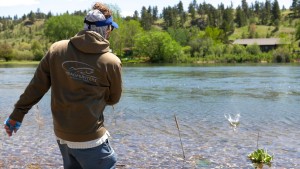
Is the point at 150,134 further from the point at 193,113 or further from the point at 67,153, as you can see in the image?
the point at 67,153

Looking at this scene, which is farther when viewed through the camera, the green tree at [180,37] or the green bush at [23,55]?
the green tree at [180,37]

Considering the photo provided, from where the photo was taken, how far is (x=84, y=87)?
4438mm

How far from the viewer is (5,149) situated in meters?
11.7

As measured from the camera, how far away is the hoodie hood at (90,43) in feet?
14.3

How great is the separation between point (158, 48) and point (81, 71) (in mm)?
124907

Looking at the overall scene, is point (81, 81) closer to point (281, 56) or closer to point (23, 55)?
point (281, 56)

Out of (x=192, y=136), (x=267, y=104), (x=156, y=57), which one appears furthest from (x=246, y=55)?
(x=192, y=136)

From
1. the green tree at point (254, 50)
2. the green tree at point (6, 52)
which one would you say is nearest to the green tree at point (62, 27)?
the green tree at point (6, 52)

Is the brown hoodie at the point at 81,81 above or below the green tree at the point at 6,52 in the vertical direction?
above

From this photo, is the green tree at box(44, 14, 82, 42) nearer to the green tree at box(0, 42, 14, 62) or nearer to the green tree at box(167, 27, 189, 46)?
the green tree at box(0, 42, 14, 62)

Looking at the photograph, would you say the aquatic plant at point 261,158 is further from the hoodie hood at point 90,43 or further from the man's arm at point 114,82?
the hoodie hood at point 90,43

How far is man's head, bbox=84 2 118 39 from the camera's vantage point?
462 centimetres

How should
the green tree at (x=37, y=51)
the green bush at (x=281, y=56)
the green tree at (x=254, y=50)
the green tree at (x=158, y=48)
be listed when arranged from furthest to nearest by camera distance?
the green tree at (x=37, y=51), the green tree at (x=254, y=50), the green tree at (x=158, y=48), the green bush at (x=281, y=56)

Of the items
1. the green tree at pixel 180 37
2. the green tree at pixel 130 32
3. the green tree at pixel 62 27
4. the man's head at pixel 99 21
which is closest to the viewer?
the man's head at pixel 99 21
